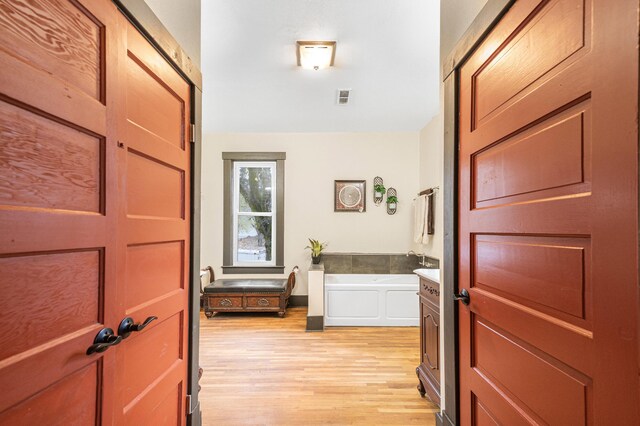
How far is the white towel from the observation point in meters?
4.35

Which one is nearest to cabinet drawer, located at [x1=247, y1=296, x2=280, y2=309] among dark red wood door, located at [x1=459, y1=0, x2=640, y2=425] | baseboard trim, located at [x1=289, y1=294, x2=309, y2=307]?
baseboard trim, located at [x1=289, y1=294, x2=309, y2=307]

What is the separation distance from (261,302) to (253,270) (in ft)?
2.39

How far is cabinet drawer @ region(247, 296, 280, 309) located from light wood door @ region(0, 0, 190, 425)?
299 centimetres

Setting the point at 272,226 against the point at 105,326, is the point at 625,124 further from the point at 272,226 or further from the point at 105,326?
the point at 272,226

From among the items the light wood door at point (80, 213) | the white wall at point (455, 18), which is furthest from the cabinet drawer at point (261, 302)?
the white wall at point (455, 18)

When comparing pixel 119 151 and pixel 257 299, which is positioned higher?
pixel 119 151

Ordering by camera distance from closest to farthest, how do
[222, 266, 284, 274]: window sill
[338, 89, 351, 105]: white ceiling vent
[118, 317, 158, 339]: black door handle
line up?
[118, 317, 158, 339]: black door handle
[338, 89, 351, 105]: white ceiling vent
[222, 266, 284, 274]: window sill

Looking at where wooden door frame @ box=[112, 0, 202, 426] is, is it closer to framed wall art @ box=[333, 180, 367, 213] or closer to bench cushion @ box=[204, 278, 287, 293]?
bench cushion @ box=[204, 278, 287, 293]

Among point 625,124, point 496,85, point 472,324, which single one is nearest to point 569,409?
point 472,324

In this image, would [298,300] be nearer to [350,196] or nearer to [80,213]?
[350,196]

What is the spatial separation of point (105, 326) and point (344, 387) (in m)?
2.07

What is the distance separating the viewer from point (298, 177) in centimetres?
499

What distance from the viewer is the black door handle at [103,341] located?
91cm

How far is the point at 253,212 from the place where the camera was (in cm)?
507
